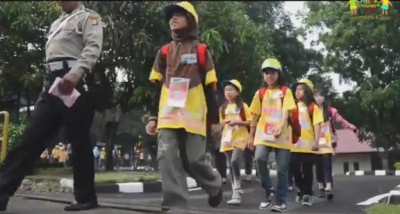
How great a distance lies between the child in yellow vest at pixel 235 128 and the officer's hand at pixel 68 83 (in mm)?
2829

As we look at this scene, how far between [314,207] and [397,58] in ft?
9.63

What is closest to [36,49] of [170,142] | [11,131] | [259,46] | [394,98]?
[11,131]

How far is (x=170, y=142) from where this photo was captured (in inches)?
169

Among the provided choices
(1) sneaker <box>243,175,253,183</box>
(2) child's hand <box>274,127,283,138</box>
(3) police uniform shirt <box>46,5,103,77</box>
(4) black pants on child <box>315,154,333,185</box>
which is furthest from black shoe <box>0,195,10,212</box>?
(1) sneaker <box>243,175,253,183</box>

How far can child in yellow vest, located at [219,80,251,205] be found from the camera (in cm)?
704

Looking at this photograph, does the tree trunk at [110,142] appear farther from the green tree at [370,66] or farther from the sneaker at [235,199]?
the sneaker at [235,199]

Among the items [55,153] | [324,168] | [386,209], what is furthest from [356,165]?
[386,209]

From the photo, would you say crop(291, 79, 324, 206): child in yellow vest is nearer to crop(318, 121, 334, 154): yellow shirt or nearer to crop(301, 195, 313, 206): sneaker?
crop(301, 195, 313, 206): sneaker

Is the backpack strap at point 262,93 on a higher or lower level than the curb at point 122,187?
higher

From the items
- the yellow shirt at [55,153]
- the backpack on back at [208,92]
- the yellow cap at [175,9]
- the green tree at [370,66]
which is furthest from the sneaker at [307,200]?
the yellow shirt at [55,153]

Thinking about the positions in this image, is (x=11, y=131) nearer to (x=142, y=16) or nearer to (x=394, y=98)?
(x=142, y=16)

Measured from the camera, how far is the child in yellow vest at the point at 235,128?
7.04m

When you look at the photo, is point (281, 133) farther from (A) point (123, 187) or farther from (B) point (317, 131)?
(A) point (123, 187)

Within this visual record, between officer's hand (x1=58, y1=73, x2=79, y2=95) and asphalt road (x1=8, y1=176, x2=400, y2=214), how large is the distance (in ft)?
3.15
